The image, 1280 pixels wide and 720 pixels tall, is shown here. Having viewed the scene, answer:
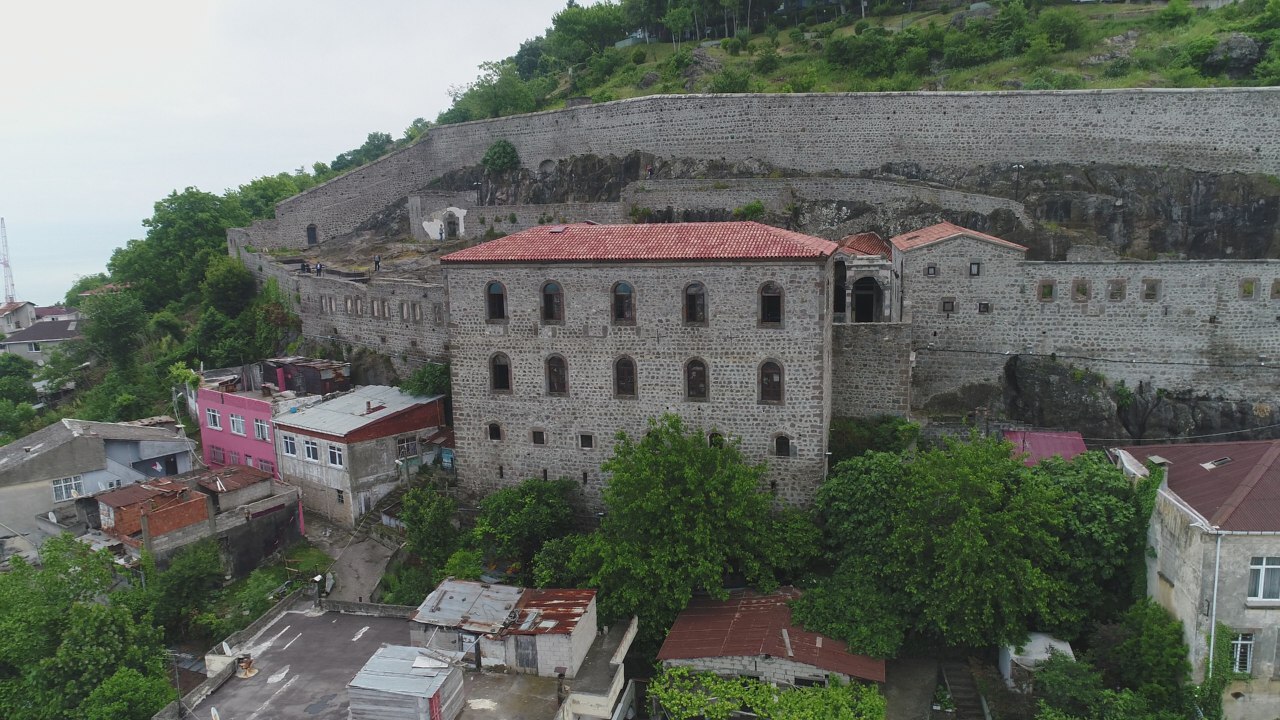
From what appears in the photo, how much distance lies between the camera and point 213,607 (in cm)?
2194

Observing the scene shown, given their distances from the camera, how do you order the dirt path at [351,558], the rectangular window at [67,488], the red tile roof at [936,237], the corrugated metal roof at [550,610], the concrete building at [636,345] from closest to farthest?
1. the corrugated metal roof at [550,610]
2. the concrete building at [636,345]
3. the dirt path at [351,558]
4. the red tile roof at [936,237]
5. the rectangular window at [67,488]

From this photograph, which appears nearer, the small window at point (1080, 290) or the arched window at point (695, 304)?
the arched window at point (695, 304)

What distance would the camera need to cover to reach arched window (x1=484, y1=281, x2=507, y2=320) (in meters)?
→ 21.9

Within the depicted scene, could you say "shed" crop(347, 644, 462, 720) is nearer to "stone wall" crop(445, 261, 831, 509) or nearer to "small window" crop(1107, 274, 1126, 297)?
"stone wall" crop(445, 261, 831, 509)

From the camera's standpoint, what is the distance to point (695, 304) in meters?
20.5

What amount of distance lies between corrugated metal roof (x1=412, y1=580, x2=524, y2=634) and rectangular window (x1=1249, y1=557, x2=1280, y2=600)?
45.4ft

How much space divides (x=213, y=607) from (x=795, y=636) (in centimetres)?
1580

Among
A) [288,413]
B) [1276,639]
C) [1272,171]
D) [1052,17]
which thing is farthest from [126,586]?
[1052,17]

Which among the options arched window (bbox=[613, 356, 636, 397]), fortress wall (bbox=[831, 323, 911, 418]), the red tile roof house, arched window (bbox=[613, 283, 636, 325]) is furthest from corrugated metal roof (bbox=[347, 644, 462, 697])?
the red tile roof house

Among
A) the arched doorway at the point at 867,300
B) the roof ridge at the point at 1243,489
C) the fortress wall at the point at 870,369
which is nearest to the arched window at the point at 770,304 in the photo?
the fortress wall at the point at 870,369

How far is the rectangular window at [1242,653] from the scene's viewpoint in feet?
47.4

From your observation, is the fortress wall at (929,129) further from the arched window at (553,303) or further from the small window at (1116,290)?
the arched window at (553,303)

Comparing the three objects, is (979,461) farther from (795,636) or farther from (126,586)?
(126,586)

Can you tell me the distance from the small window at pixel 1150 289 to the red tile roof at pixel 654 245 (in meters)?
10.2
